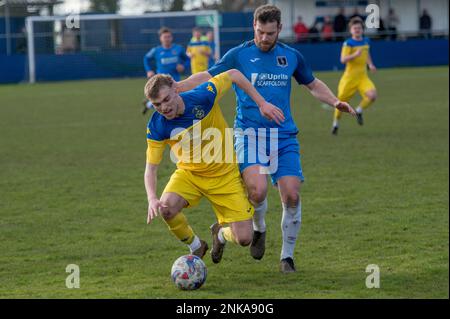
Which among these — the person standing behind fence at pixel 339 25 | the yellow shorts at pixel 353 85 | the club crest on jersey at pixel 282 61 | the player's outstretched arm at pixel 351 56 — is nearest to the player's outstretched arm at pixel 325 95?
the club crest on jersey at pixel 282 61

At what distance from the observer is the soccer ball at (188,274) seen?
6.31 m

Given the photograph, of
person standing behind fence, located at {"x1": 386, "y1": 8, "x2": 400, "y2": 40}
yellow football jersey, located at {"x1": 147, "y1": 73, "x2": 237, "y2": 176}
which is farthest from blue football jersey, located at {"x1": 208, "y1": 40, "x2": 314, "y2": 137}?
person standing behind fence, located at {"x1": 386, "y1": 8, "x2": 400, "y2": 40}

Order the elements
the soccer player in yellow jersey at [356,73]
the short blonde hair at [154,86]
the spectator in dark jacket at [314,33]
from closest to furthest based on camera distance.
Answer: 1. the short blonde hair at [154,86]
2. the soccer player in yellow jersey at [356,73]
3. the spectator in dark jacket at [314,33]

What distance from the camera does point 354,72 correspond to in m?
17.2

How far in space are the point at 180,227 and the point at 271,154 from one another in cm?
96

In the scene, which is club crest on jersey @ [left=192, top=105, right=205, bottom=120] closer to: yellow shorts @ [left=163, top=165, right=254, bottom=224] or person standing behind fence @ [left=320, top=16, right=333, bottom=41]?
yellow shorts @ [left=163, top=165, right=254, bottom=224]

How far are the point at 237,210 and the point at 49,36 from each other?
3287cm

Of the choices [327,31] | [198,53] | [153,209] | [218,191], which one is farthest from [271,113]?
[327,31]

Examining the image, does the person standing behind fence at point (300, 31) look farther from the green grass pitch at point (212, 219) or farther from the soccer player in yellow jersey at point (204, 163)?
the soccer player in yellow jersey at point (204, 163)

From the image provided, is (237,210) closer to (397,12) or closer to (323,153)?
(323,153)

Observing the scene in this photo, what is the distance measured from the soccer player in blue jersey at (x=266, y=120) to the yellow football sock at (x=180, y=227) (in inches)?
22.9

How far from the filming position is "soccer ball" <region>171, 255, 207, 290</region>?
631 cm

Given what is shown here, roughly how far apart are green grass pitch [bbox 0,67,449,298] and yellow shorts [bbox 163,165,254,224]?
0.45m

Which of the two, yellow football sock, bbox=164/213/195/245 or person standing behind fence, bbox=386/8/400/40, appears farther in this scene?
person standing behind fence, bbox=386/8/400/40
